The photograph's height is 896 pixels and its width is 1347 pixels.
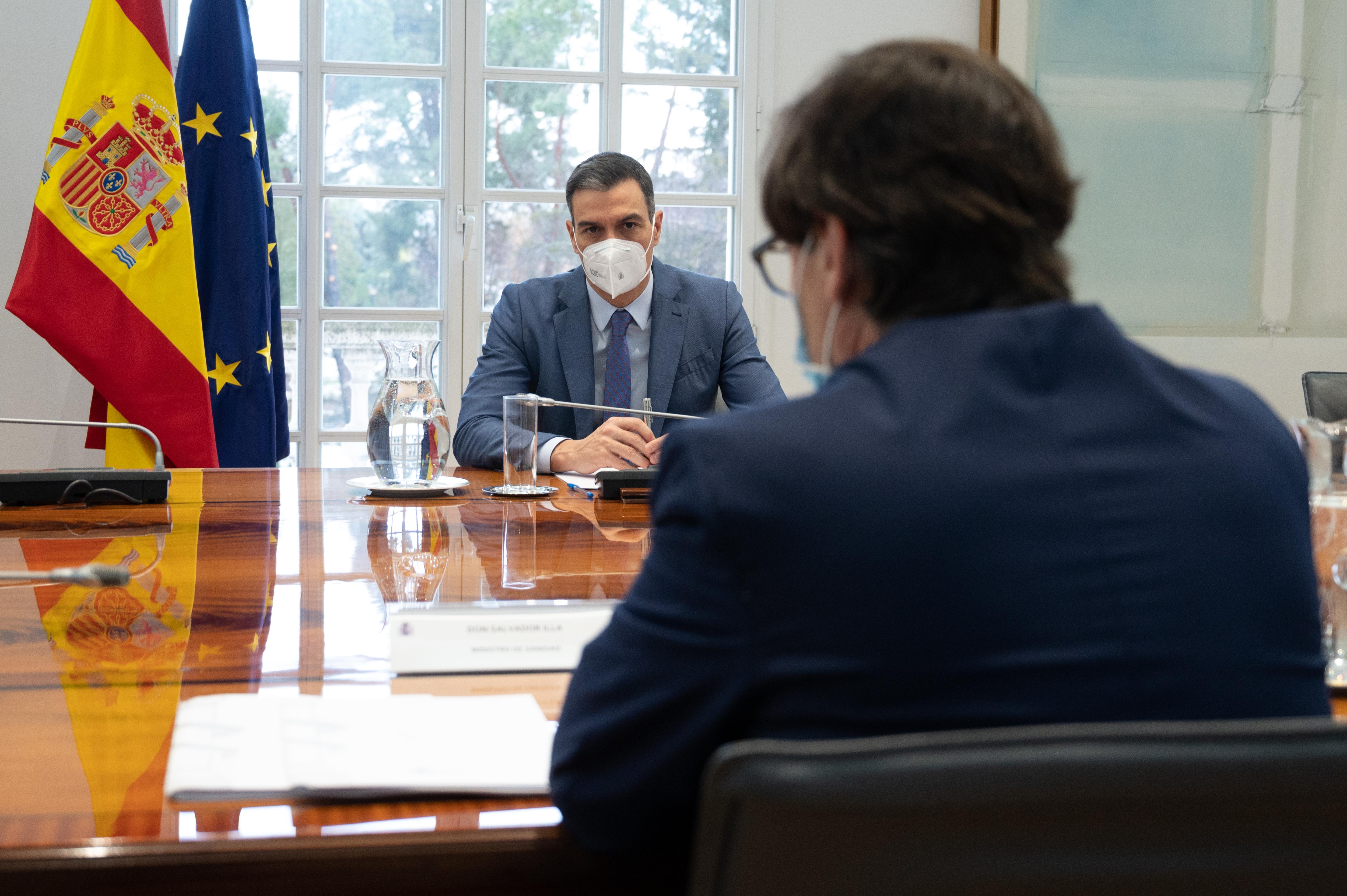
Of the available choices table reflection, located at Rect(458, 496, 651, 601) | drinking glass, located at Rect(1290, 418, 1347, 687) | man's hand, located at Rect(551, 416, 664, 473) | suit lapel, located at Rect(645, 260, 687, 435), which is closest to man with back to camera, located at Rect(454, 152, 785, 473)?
suit lapel, located at Rect(645, 260, 687, 435)

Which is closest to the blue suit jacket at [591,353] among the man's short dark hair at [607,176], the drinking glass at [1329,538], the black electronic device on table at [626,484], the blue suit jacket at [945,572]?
the man's short dark hair at [607,176]

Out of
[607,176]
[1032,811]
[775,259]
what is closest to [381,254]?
[607,176]

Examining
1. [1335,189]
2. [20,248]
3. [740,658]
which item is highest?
[1335,189]

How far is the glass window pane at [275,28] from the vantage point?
145 inches

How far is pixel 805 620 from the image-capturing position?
22.8 inches

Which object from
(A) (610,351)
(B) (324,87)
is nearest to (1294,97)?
(A) (610,351)

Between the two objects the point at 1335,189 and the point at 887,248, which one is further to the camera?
the point at 1335,189

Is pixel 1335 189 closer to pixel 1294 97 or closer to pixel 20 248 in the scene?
pixel 1294 97

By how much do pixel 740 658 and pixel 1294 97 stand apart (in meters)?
4.38

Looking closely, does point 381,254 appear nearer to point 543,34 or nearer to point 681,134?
point 543,34

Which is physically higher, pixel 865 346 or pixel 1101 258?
pixel 1101 258

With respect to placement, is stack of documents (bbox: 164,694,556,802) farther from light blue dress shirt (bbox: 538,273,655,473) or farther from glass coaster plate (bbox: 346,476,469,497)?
light blue dress shirt (bbox: 538,273,655,473)

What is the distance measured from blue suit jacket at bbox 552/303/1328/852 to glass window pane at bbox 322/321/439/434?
331 cm

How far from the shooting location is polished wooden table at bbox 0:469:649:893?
615 mm
